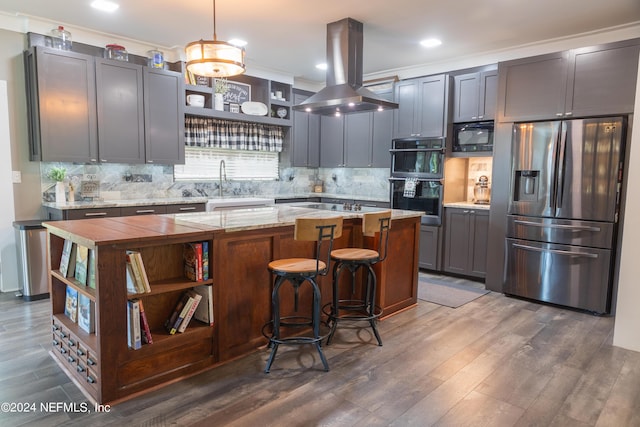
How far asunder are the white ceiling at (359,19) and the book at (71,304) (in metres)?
2.60

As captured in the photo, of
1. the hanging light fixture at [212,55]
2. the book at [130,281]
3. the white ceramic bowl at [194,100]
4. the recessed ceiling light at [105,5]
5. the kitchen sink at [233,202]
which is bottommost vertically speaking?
the book at [130,281]

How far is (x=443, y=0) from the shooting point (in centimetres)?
355

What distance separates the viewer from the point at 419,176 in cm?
536

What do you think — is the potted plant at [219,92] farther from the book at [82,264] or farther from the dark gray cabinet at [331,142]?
the book at [82,264]

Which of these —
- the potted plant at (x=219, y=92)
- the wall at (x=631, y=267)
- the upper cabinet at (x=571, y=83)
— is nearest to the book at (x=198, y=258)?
the wall at (x=631, y=267)

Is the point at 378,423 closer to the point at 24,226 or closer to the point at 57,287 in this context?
the point at 57,287

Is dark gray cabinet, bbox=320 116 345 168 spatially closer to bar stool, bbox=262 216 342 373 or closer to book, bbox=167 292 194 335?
bar stool, bbox=262 216 342 373

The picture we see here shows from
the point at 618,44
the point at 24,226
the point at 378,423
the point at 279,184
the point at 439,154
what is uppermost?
the point at 618,44

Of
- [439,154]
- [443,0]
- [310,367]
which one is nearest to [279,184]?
[439,154]

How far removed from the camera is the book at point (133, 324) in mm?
2246

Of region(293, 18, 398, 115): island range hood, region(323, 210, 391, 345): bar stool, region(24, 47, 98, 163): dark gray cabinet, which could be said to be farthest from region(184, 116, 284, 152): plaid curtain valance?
region(323, 210, 391, 345): bar stool

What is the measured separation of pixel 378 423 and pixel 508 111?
3.57 meters

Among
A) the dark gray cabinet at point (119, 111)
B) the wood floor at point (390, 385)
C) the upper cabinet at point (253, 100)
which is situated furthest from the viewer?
the upper cabinet at point (253, 100)

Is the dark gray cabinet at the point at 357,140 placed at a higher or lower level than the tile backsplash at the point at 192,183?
higher
